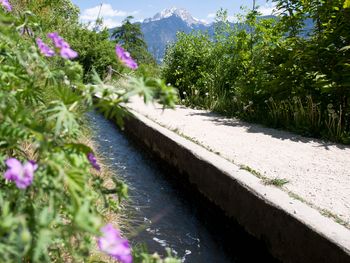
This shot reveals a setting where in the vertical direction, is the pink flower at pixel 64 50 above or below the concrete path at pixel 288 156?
above

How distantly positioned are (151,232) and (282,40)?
543cm

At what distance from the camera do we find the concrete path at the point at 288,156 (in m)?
3.52

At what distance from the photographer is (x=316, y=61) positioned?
634 cm

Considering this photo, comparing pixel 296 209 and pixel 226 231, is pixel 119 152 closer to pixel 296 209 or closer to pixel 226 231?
pixel 226 231

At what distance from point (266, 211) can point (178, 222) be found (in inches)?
41.0

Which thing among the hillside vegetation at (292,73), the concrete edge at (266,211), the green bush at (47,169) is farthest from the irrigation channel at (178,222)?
the hillside vegetation at (292,73)

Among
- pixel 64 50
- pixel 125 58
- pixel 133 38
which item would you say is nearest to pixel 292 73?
pixel 125 58

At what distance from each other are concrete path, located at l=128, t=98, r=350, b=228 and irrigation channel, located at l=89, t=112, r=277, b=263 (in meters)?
0.55

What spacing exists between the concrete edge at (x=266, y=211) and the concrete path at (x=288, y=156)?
0.24 metres

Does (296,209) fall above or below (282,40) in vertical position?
below

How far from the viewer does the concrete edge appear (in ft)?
8.55

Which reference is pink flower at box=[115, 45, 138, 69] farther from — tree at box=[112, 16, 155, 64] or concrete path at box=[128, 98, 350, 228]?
tree at box=[112, 16, 155, 64]

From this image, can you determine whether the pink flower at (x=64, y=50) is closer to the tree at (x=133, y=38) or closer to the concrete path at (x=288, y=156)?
the concrete path at (x=288, y=156)

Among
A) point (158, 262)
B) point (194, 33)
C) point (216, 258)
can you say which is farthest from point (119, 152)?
point (194, 33)
